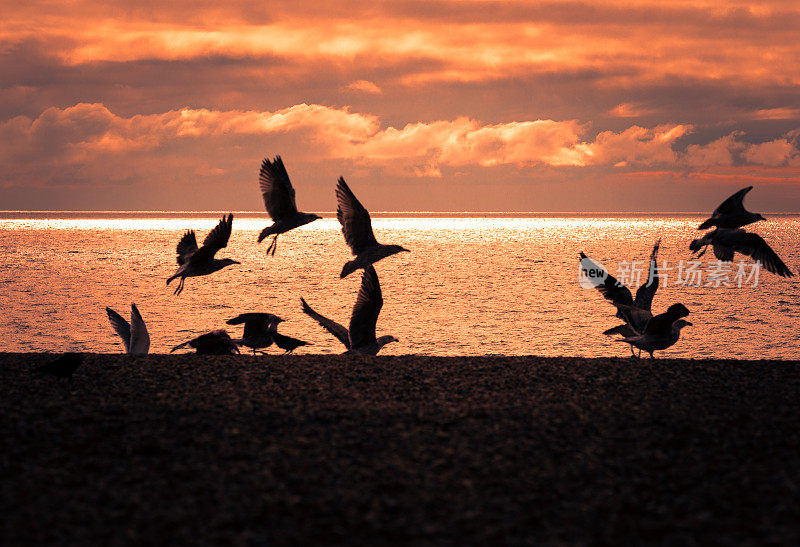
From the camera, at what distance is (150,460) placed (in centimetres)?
736

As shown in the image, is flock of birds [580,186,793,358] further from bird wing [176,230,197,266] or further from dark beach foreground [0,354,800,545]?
bird wing [176,230,197,266]

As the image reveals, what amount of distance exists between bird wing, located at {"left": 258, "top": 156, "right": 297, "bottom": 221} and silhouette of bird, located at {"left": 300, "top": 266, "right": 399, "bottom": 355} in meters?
1.97

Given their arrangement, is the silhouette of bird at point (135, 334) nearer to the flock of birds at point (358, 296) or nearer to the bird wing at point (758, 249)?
the flock of birds at point (358, 296)

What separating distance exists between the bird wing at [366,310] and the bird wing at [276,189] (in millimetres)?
2158

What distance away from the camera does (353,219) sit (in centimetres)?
1406

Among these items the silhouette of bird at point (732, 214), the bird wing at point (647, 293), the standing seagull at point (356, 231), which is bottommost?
the bird wing at point (647, 293)

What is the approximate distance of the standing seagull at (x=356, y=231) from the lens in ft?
45.4

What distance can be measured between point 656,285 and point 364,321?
5917mm

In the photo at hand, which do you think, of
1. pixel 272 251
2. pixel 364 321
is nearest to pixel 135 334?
pixel 272 251

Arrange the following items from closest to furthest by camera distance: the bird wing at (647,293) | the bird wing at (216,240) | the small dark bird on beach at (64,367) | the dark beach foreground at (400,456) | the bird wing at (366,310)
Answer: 1. the dark beach foreground at (400,456)
2. the small dark bird on beach at (64,367)
3. the bird wing at (366,310)
4. the bird wing at (216,240)
5. the bird wing at (647,293)

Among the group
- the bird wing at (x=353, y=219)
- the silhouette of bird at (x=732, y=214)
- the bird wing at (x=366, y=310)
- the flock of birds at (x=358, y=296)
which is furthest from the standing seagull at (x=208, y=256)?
the silhouette of bird at (x=732, y=214)

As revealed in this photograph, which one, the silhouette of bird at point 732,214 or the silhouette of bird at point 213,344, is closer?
the silhouette of bird at point 213,344

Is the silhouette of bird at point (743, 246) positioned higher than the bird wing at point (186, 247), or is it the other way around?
the silhouette of bird at point (743, 246)

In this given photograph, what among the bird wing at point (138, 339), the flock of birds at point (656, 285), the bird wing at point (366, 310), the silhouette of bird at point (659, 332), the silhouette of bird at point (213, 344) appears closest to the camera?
the bird wing at point (366, 310)
